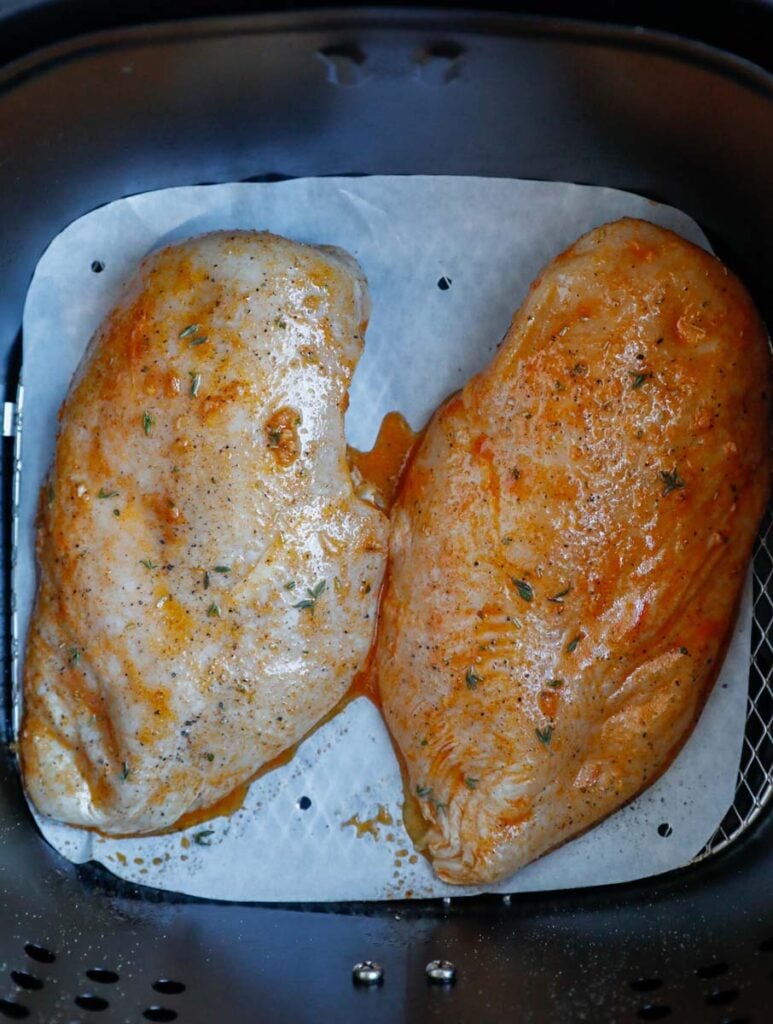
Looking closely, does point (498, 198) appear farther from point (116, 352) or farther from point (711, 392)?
point (116, 352)

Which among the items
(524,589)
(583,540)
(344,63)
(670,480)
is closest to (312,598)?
(524,589)

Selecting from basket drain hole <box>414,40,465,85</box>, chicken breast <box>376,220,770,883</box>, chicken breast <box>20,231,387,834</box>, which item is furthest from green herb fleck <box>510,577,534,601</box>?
basket drain hole <box>414,40,465,85</box>

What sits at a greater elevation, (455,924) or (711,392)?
(711,392)

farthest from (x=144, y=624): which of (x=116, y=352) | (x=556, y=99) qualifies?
(x=556, y=99)

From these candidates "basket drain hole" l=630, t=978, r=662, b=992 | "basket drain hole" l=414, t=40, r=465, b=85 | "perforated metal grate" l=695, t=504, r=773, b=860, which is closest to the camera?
"basket drain hole" l=630, t=978, r=662, b=992

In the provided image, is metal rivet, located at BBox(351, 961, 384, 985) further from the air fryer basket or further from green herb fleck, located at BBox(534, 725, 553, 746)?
green herb fleck, located at BBox(534, 725, 553, 746)

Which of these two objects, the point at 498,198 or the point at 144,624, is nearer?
the point at 144,624

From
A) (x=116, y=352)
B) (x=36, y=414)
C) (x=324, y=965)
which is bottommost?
(x=324, y=965)

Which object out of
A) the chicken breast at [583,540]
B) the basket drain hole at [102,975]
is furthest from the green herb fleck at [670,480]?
the basket drain hole at [102,975]
